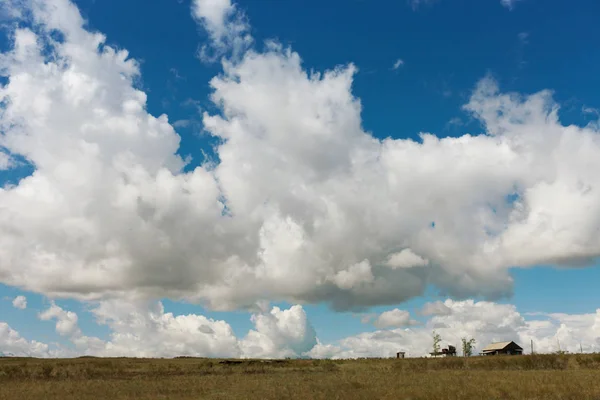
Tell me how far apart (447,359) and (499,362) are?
741 cm

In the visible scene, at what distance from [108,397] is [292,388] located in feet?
43.4

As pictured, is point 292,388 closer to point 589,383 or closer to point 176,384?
point 176,384

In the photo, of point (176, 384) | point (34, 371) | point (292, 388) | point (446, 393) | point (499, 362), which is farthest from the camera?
point (499, 362)

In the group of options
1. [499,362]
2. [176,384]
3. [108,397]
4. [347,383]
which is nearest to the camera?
[108,397]

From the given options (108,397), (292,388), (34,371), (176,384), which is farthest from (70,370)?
(292,388)

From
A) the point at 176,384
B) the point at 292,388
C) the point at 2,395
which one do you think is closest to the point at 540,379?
the point at 292,388

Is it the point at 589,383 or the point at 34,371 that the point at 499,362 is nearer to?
the point at 589,383

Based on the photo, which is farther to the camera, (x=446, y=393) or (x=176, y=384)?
(x=176, y=384)

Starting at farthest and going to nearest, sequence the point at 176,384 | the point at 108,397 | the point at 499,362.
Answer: the point at 499,362, the point at 176,384, the point at 108,397

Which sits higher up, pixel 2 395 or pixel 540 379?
pixel 540 379

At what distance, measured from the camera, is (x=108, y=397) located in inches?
1369

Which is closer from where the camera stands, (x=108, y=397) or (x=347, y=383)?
(x=108, y=397)

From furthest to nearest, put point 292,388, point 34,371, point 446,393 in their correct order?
point 34,371 → point 292,388 → point 446,393

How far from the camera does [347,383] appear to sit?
41625 millimetres
